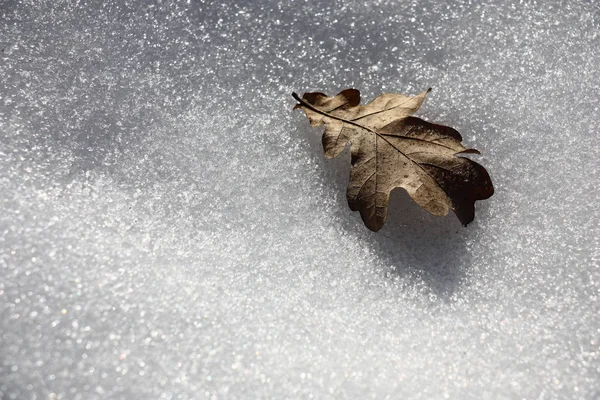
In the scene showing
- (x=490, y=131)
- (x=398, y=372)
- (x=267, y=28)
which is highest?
(x=267, y=28)

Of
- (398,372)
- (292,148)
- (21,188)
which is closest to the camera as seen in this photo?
(398,372)

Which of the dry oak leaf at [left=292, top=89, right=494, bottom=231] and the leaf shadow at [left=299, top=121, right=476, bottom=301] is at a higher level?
the dry oak leaf at [left=292, top=89, right=494, bottom=231]

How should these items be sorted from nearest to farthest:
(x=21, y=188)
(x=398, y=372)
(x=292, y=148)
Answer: (x=398, y=372)
(x=21, y=188)
(x=292, y=148)

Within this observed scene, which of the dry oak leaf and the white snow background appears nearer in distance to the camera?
the white snow background

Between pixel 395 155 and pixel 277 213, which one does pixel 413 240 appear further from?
pixel 277 213

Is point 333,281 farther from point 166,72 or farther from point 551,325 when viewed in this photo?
point 166,72

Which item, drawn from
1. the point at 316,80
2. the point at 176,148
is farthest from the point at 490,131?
the point at 176,148
